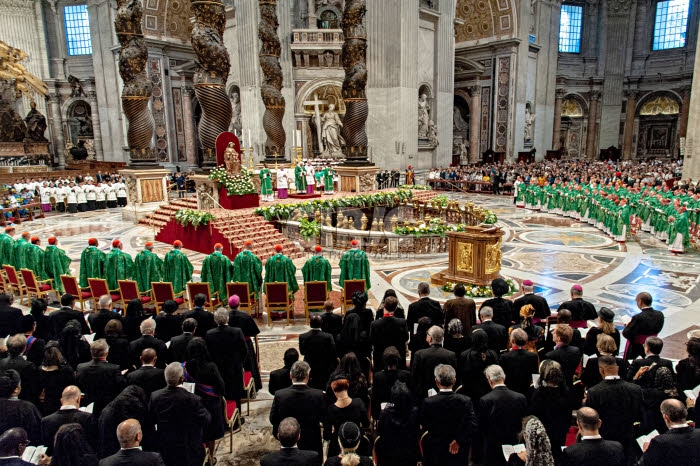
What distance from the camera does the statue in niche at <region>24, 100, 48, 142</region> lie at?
33.2 m

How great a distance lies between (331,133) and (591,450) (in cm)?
2678

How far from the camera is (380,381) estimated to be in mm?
4301

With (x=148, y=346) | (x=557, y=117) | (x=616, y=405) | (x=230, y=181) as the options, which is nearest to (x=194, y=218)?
(x=230, y=181)

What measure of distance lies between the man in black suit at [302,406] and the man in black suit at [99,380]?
1551 millimetres

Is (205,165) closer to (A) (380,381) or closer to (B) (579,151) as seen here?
(A) (380,381)

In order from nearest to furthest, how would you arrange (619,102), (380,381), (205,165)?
(380,381), (205,165), (619,102)

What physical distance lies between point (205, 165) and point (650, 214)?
1516 cm

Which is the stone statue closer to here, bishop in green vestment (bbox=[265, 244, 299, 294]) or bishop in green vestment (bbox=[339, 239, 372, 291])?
bishop in green vestment (bbox=[339, 239, 372, 291])

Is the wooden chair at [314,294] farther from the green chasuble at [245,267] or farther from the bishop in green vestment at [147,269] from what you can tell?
the bishop in green vestment at [147,269]

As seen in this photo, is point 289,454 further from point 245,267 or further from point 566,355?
point 245,267

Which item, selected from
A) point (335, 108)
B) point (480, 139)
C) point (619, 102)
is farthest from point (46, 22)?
point (619, 102)

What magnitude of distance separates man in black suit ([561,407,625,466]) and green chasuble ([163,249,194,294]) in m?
7.57

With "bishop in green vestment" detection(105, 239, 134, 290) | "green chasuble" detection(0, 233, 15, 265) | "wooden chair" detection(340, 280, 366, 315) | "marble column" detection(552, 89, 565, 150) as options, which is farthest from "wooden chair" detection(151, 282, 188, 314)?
"marble column" detection(552, 89, 565, 150)

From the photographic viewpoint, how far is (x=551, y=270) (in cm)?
1171
